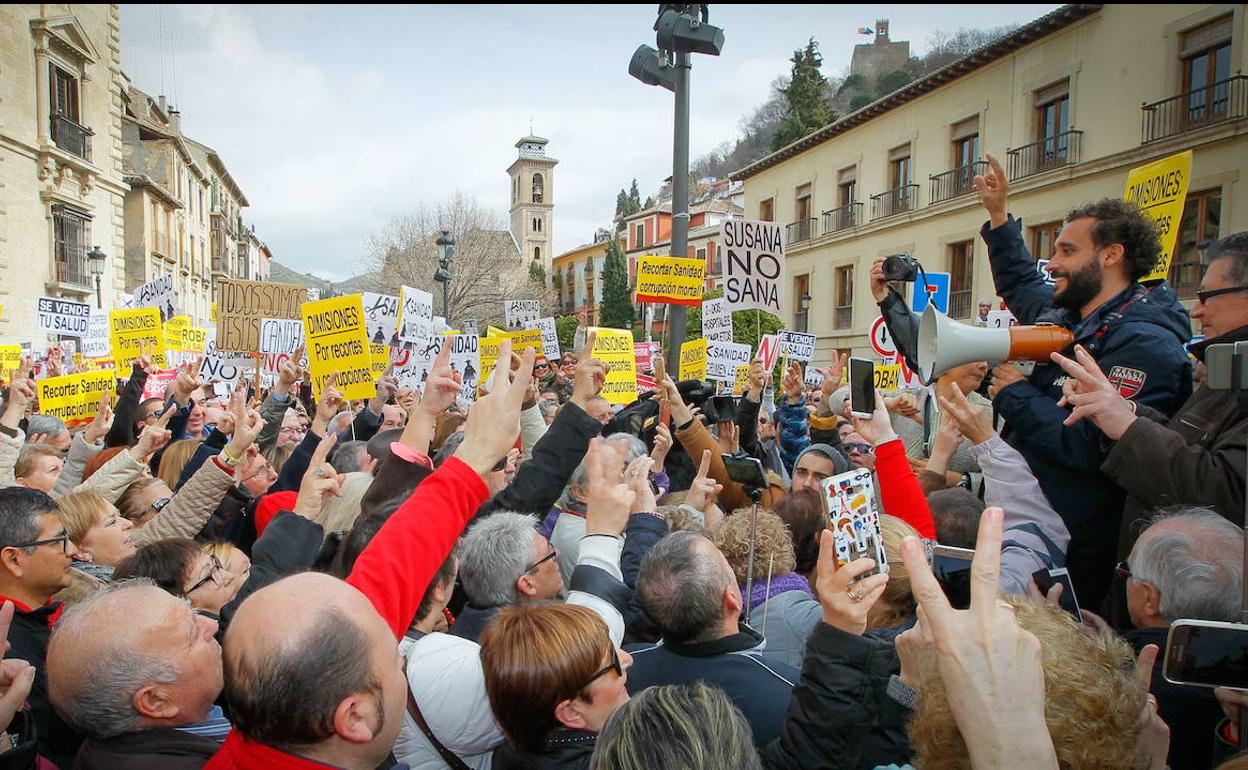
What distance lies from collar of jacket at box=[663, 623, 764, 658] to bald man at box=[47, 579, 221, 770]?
1.24m

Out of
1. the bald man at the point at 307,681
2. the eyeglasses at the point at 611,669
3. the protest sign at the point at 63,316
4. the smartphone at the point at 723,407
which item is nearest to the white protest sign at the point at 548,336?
the protest sign at the point at 63,316

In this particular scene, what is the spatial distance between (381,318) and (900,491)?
8.06 metres

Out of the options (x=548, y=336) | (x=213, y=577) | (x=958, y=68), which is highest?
(x=958, y=68)

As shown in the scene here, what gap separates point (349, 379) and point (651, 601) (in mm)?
5529

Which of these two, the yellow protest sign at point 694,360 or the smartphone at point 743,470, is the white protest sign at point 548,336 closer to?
the yellow protest sign at point 694,360

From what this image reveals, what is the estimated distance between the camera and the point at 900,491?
122 inches

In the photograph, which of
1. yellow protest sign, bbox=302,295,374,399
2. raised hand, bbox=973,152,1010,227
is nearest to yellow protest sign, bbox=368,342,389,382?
yellow protest sign, bbox=302,295,374,399

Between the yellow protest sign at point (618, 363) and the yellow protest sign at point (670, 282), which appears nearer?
the yellow protest sign at point (618, 363)

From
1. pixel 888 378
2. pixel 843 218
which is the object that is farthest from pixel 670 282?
Result: pixel 843 218

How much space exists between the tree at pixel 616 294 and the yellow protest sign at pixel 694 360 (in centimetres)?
5654

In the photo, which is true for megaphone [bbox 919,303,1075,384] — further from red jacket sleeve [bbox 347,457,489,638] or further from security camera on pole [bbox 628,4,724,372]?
security camera on pole [bbox 628,4,724,372]

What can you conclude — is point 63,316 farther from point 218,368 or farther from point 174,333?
point 218,368

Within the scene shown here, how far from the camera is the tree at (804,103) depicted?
A: 149 feet

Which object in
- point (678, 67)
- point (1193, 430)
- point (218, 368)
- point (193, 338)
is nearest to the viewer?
point (1193, 430)
